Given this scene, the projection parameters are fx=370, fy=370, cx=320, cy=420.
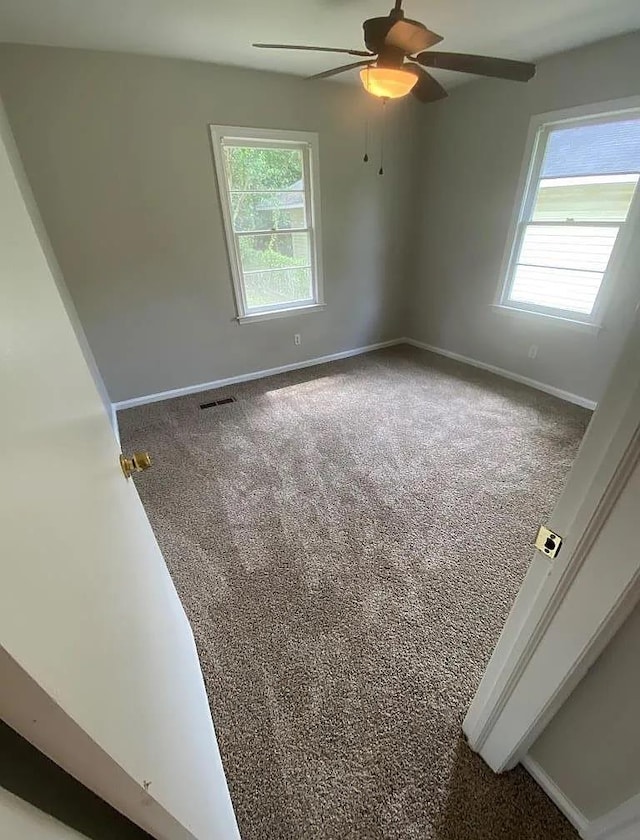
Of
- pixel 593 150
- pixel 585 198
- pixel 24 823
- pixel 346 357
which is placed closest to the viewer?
pixel 24 823

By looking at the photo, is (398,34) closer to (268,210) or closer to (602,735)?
(268,210)

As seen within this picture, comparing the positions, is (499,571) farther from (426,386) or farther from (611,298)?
(611,298)

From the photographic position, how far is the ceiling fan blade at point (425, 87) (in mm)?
1829

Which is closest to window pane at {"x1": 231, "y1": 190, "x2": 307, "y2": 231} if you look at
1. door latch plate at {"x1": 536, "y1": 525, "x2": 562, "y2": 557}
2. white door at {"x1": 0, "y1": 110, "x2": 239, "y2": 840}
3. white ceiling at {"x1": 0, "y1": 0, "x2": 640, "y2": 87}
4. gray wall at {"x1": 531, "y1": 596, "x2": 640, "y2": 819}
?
white ceiling at {"x1": 0, "y1": 0, "x2": 640, "y2": 87}

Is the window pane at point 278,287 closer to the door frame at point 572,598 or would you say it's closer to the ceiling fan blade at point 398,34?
the ceiling fan blade at point 398,34

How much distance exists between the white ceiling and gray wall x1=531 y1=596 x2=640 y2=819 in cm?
290

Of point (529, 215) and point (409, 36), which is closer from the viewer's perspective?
point (409, 36)

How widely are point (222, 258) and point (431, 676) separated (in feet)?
10.5

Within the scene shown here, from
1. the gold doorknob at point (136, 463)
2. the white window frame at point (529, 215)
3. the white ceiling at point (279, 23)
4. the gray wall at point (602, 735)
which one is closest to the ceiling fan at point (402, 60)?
the white ceiling at point (279, 23)

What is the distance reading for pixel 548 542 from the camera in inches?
27.0

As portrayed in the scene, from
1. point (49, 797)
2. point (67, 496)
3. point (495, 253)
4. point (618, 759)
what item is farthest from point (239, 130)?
point (618, 759)

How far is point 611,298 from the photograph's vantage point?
2.79 metres


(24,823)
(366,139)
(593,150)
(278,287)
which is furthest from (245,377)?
(24,823)

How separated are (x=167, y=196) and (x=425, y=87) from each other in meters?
1.91
